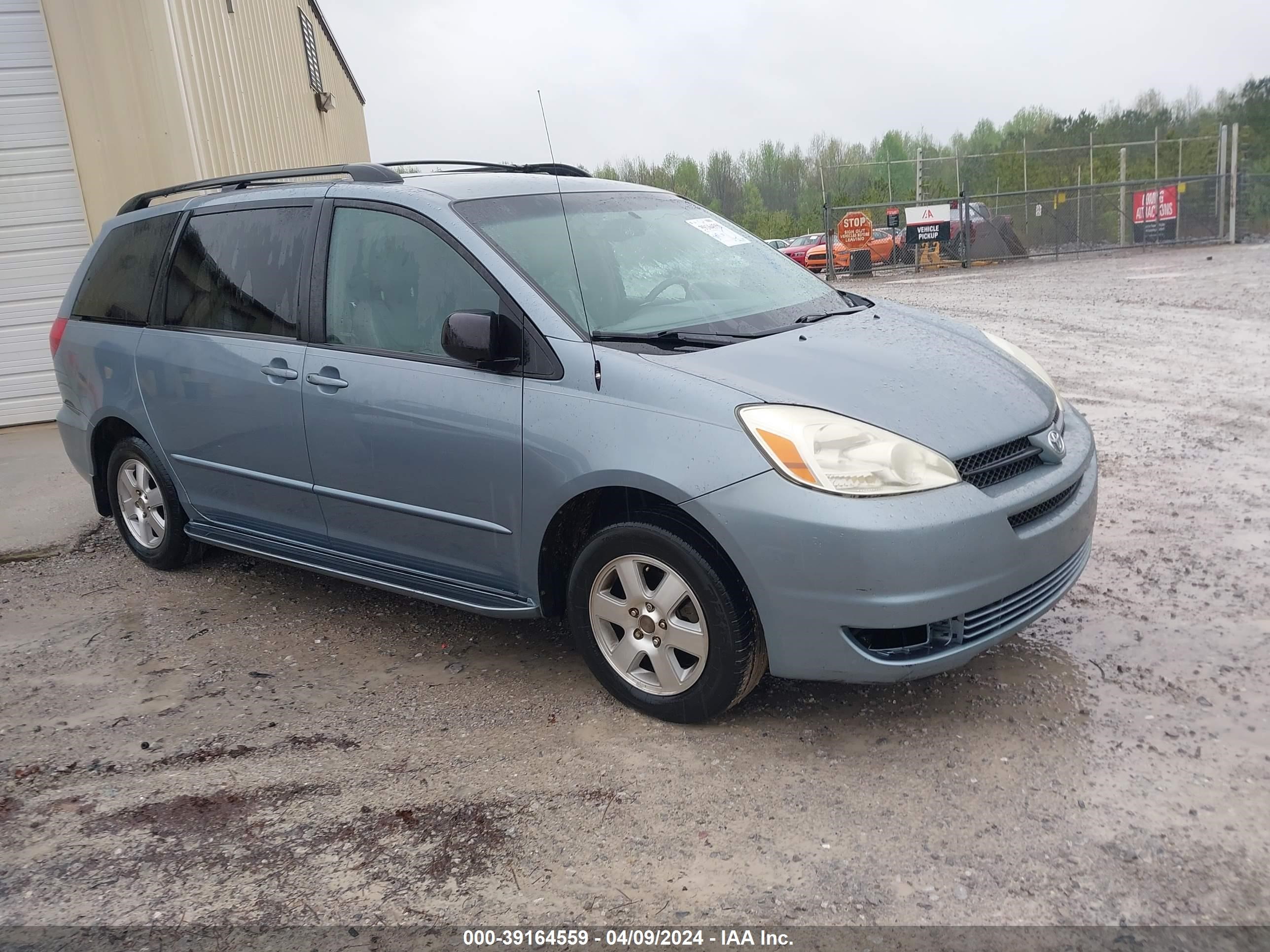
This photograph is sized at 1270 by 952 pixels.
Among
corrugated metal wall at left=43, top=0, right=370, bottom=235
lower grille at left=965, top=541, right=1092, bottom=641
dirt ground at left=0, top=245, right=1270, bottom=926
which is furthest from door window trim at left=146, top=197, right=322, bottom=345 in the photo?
corrugated metal wall at left=43, top=0, right=370, bottom=235

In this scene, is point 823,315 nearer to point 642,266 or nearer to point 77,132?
point 642,266

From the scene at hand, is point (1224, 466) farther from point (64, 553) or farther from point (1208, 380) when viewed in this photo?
point (64, 553)

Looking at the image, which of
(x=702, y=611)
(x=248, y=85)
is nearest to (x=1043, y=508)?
(x=702, y=611)

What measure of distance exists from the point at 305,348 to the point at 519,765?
6.19 feet

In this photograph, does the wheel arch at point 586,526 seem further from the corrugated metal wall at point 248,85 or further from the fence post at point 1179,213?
the fence post at point 1179,213

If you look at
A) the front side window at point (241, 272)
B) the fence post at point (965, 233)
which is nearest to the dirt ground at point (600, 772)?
the front side window at point (241, 272)

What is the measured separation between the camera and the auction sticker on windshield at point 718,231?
4371mm

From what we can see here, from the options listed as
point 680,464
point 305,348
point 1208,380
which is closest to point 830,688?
point 680,464

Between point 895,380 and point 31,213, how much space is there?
29.1ft

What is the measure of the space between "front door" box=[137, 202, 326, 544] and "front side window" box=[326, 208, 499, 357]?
193mm

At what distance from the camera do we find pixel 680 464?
307cm

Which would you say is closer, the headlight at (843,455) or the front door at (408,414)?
the headlight at (843,455)

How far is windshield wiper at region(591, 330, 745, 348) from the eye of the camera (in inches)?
135

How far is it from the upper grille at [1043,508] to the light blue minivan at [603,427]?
13 millimetres
